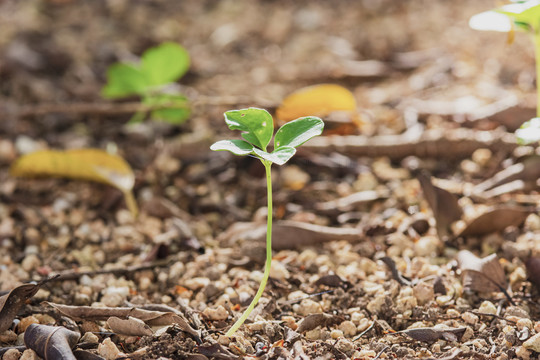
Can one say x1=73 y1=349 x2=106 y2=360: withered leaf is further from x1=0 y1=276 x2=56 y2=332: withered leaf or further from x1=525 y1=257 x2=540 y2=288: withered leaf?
x1=525 y1=257 x2=540 y2=288: withered leaf

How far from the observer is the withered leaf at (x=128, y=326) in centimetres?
131

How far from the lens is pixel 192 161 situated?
6.99 ft

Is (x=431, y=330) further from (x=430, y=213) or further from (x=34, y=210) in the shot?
(x=34, y=210)

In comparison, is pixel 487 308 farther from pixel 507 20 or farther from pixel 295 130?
pixel 507 20

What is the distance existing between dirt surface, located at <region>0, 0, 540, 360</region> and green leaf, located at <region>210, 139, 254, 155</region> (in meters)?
0.41

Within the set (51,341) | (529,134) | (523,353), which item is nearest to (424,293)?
(523,353)

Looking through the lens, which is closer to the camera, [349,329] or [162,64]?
[349,329]

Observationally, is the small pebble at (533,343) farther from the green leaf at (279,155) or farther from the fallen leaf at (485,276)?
the green leaf at (279,155)

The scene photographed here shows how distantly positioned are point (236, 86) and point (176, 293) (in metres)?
1.30

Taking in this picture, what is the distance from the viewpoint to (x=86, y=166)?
195 cm

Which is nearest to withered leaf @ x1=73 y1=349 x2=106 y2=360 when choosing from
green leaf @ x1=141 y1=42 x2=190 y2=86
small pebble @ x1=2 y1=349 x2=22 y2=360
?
small pebble @ x1=2 y1=349 x2=22 y2=360

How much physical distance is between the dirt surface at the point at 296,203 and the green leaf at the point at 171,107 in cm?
8

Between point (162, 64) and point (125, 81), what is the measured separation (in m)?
0.15

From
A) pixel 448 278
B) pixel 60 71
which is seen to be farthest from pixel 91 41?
pixel 448 278
